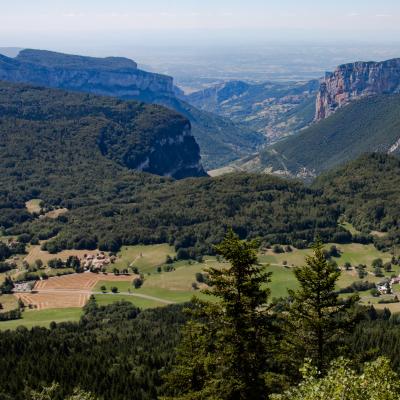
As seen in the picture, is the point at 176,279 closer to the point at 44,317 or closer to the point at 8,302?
the point at 44,317

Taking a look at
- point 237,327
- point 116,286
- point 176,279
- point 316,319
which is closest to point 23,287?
point 116,286

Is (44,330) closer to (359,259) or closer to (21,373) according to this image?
(21,373)

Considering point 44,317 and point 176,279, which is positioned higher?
point 176,279

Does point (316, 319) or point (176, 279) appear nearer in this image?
point (316, 319)

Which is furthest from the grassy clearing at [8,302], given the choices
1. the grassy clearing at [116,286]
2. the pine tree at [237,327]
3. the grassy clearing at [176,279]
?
the pine tree at [237,327]

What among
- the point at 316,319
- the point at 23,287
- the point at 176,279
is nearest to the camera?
the point at 316,319

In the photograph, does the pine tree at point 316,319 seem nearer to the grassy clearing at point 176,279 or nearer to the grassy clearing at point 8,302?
the grassy clearing at point 8,302
